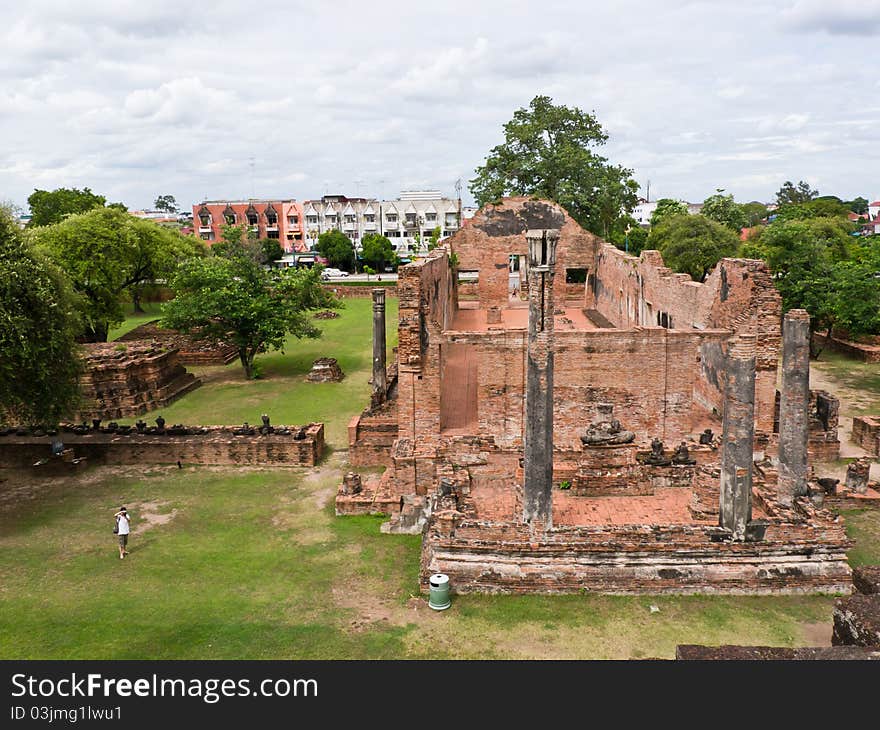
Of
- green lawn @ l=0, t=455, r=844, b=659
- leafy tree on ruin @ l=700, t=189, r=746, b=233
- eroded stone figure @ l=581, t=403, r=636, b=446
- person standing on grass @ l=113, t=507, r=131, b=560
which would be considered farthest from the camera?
leafy tree on ruin @ l=700, t=189, r=746, b=233

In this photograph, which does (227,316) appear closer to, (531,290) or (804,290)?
(531,290)

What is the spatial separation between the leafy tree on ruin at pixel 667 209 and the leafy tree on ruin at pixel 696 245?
34.4ft

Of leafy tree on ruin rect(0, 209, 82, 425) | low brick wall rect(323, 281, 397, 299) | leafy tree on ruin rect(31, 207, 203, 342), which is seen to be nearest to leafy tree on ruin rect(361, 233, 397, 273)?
low brick wall rect(323, 281, 397, 299)

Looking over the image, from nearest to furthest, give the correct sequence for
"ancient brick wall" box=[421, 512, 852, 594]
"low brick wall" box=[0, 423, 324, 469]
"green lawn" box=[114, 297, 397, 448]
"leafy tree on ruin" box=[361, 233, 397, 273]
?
"ancient brick wall" box=[421, 512, 852, 594] < "low brick wall" box=[0, 423, 324, 469] < "green lawn" box=[114, 297, 397, 448] < "leafy tree on ruin" box=[361, 233, 397, 273]

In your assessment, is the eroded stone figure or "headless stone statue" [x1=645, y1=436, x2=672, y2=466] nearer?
"headless stone statue" [x1=645, y1=436, x2=672, y2=466]

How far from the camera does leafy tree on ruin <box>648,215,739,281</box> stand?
40875mm

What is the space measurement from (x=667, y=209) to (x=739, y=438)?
154ft

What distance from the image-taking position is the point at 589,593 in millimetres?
11930

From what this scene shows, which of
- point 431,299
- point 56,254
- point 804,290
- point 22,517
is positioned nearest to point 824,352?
point 804,290

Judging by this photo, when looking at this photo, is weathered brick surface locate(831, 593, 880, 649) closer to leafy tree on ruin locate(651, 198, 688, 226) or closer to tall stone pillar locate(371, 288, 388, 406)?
tall stone pillar locate(371, 288, 388, 406)

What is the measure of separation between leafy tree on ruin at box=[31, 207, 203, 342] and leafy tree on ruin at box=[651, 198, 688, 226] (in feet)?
121

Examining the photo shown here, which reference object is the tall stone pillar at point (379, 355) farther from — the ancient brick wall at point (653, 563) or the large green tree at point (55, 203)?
the large green tree at point (55, 203)

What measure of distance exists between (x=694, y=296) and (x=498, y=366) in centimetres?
746

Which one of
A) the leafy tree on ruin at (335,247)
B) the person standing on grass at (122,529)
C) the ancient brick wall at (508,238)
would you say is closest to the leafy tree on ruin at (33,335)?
the person standing on grass at (122,529)
